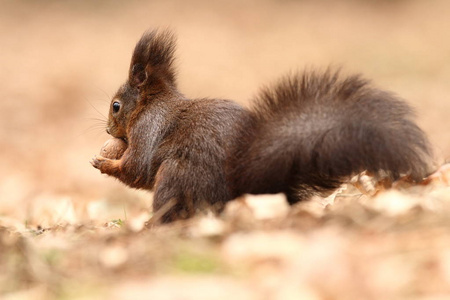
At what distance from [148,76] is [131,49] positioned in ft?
31.4

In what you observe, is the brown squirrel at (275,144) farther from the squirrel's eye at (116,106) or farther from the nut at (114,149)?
the squirrel's eye at (116,106)

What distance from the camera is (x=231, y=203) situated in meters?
2.66

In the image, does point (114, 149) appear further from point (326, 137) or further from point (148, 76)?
point (326, 137)

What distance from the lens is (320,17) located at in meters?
15.0

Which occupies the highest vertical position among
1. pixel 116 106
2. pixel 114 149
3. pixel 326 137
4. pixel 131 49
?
pixel 131 49

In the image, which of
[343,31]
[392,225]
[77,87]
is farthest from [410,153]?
[343,31]

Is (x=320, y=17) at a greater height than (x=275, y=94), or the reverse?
(x=320, y=17)

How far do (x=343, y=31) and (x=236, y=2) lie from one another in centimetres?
310

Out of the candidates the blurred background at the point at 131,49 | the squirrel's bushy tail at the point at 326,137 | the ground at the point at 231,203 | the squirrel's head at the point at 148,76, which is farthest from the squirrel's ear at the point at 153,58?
the blurred background at the point at 131,49

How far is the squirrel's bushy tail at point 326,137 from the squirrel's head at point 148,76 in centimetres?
98

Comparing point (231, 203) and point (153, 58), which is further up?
point (153, 58)

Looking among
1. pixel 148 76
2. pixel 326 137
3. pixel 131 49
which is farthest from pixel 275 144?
pixel 131 49

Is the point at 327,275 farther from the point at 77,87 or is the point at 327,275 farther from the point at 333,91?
the point at 77,87

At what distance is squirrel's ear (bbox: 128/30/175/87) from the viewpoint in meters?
3.72
